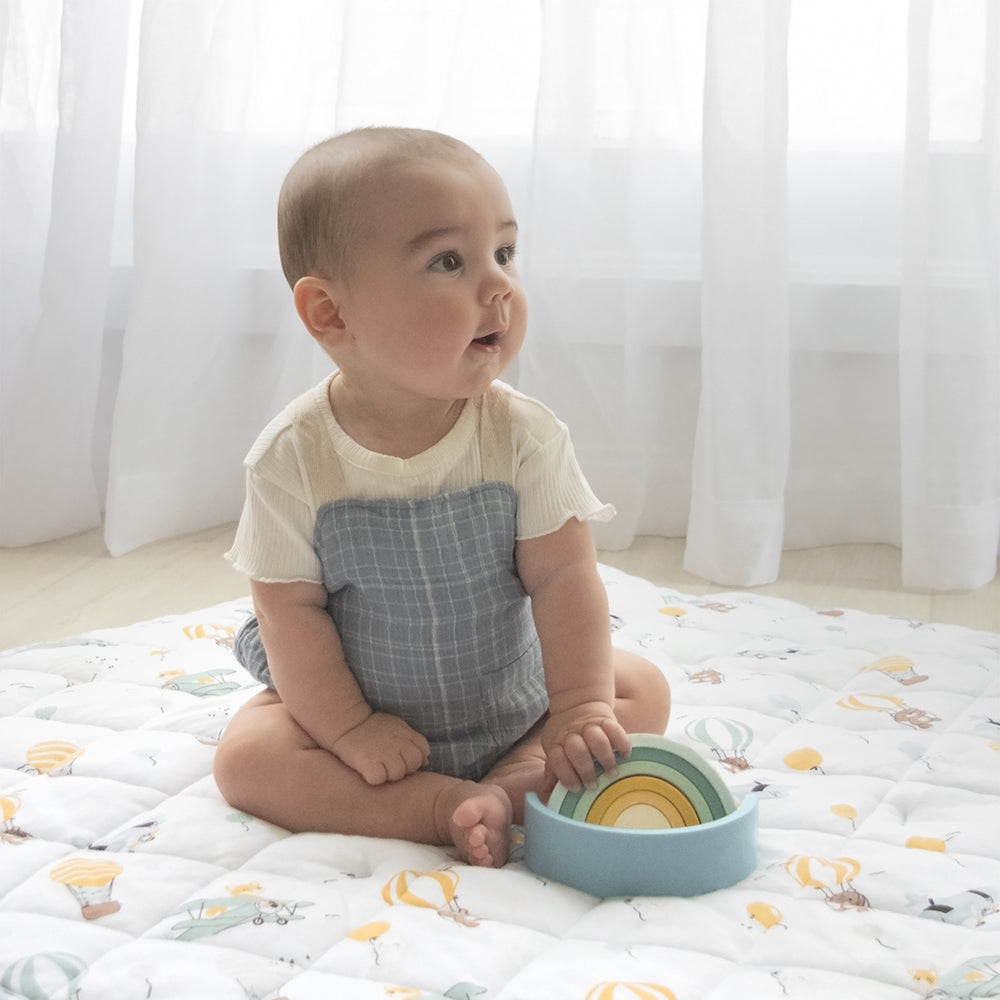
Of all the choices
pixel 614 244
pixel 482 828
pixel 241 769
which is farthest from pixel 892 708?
pixel 614 244

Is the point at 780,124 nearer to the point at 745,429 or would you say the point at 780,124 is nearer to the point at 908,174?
the point at 908,174

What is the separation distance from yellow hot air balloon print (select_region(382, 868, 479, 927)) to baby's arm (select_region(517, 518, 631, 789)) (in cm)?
12

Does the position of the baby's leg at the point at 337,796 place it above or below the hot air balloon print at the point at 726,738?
above

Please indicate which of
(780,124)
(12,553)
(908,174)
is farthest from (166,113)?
(908,174)

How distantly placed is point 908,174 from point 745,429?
37cm

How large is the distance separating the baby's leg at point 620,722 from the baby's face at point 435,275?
274 millimetres

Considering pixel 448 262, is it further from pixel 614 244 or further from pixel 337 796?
pixel 614 244

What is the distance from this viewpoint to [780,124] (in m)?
1.77

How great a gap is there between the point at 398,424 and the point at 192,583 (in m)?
0.87

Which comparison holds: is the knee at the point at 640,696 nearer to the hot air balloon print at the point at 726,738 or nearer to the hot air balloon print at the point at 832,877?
the hot air balloon print at the point at 726,738

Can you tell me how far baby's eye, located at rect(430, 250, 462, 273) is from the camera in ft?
3.28

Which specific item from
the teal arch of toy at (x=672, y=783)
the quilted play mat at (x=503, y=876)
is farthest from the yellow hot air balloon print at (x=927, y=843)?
the teal arch of toy at (x=672, y=783)

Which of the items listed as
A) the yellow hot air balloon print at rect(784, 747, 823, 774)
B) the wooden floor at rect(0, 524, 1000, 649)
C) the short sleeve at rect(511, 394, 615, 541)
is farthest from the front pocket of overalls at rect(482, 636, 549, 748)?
the wooden floor at rect(0, 524, 1000, 649)

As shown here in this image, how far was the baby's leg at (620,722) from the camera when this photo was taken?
1036mm
